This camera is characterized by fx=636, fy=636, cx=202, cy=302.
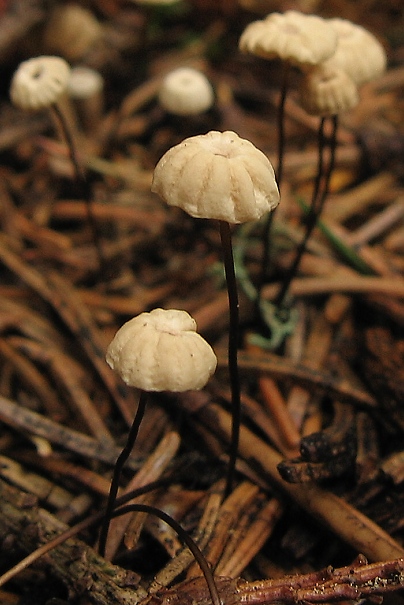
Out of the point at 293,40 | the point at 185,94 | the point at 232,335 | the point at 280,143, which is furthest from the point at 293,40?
the point at 185,94

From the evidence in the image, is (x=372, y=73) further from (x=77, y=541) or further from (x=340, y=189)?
(x=77, y=541)

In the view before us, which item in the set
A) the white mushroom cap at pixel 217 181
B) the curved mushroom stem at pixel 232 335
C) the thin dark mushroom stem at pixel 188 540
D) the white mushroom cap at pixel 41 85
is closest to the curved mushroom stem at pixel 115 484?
the thin dark mushroom stem at pixel 188 540

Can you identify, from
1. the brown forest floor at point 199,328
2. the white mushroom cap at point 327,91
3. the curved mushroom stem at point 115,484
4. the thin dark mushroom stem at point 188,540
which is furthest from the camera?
the white mushroom cap at point 327,91

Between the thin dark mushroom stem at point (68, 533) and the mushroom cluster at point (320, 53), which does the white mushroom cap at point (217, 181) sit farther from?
the thin dark mushroom stem at point (68, 533)

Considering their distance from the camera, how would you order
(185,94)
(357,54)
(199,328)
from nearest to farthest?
(357,54) < (199,328) < (185,94)

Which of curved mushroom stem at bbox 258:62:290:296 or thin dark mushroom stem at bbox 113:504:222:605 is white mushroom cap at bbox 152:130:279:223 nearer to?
curved mushroom stem at bbox 258:62:290:296

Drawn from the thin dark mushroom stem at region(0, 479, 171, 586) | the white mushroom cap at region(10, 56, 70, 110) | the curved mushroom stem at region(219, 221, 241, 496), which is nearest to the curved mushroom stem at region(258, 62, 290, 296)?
the curved mushroom stem at region(219, 221, 241, 496)

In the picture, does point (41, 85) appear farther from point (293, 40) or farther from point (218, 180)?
point (218, 180)
